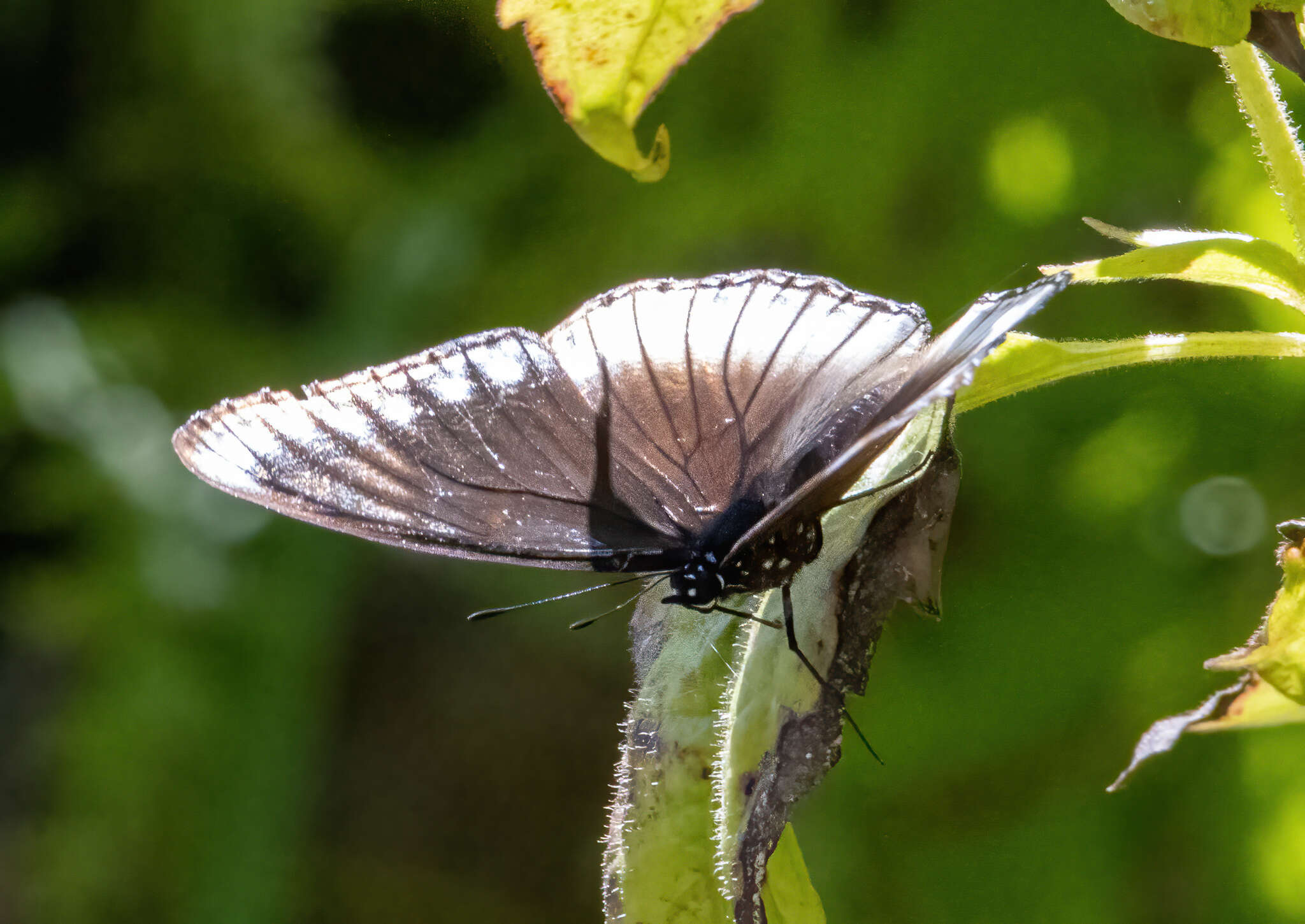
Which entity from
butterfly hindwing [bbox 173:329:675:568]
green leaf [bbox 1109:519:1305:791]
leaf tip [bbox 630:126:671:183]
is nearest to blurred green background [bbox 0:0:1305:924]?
butterfly hindwing [bbox 173:329:675:568]

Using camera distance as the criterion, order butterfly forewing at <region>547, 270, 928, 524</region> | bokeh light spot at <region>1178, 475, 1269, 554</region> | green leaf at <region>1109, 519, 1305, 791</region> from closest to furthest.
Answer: green leaf at <region>1109, 519, 1305, 791</region> < butterfly forewing at <region>547, 270, 928, 524</region> < bokeh light spot at <region>1178, 475, 1269, 554</region>

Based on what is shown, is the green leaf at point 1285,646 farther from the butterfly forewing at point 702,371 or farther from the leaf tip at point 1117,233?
the butterfly forewing at point 702,371

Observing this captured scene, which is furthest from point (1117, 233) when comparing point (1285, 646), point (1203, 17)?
point (1285, 646)

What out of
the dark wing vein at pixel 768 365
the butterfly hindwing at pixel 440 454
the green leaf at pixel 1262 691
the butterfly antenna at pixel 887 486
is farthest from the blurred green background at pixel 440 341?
the green leaf at pixel 1262 691

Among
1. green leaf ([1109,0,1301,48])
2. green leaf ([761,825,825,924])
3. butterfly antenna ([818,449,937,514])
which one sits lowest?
green leaf ([761,825,825,924])

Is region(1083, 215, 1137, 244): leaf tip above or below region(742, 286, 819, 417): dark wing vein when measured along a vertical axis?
below

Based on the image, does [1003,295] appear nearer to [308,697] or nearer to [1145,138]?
[1145,138]

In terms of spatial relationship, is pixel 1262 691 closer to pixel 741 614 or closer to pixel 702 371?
pixel 741 614

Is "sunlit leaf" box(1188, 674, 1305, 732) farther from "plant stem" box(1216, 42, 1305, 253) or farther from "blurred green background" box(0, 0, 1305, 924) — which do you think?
"blurred green background" box(0, 0, 1305, 924)
